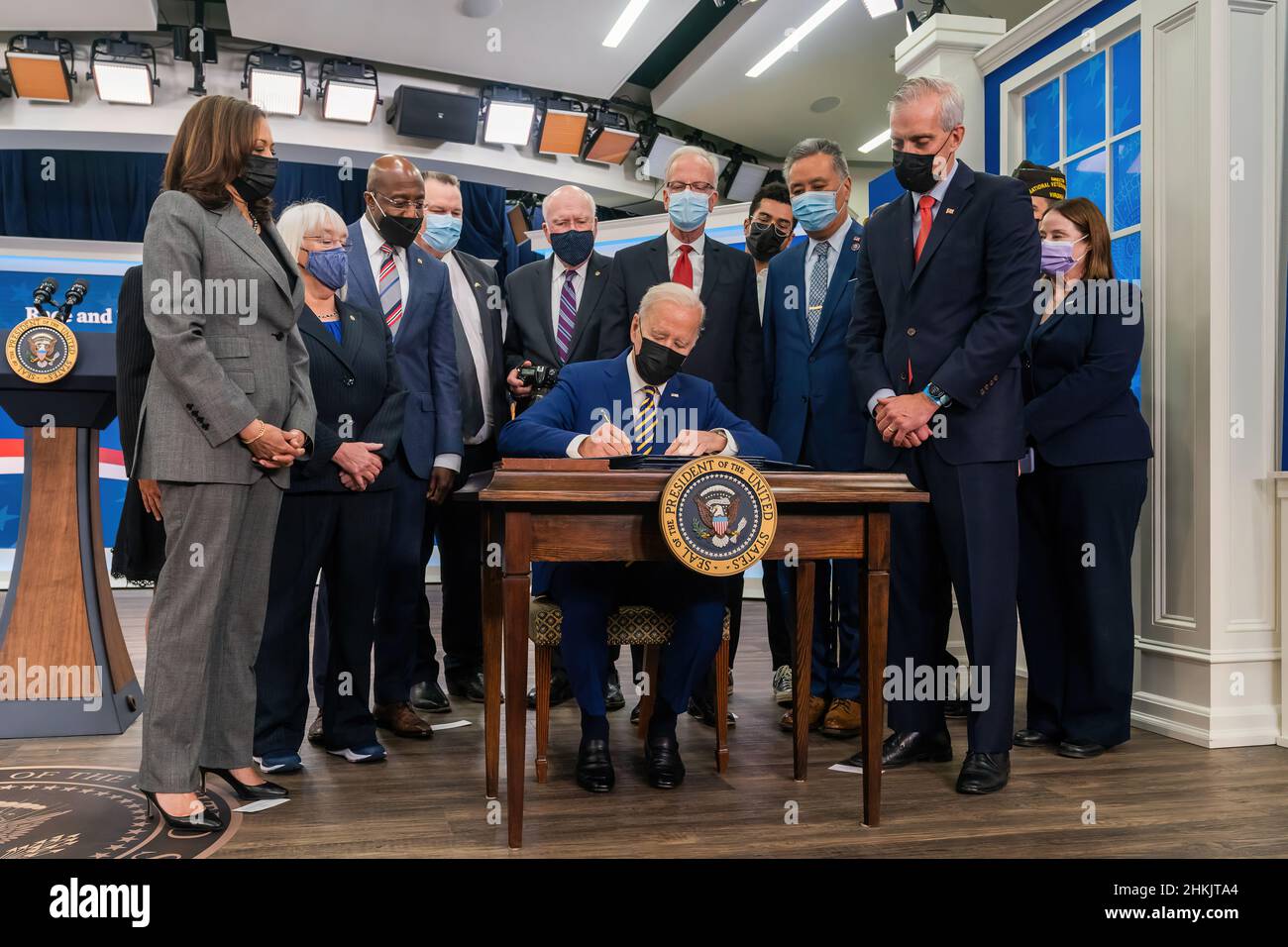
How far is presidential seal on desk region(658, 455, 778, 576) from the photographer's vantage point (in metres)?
1.99

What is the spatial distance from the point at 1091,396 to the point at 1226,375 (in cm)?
49

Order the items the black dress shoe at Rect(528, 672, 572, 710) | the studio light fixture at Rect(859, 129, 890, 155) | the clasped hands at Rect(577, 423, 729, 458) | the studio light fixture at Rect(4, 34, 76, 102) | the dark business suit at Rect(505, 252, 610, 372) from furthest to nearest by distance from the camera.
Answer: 1. the studio light fixture at Rect(859, 129, 890, 155)
2. the studio light fixture at Rect(4, 34, 76, 102)
3. the black dress shoe at Rect(528, 672, 572, 710)
4. the dark business suit at Rect(505, 252, 610, 372)
5. the clasped hands at Rect(577, 423, 729, 458)

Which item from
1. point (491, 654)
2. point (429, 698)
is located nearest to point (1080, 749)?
point (491, 654)

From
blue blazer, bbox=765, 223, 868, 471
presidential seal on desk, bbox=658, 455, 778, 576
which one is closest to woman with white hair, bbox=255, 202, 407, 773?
presidential seal on desk, bbox=658, 455, 778, 576

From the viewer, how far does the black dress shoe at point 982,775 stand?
2463 mm

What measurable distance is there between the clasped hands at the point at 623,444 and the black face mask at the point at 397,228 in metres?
1.11

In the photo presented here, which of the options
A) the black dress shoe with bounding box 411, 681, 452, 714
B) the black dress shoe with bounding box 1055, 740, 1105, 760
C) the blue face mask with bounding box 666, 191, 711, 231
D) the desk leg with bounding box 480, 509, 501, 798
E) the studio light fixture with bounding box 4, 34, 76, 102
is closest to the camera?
the desk leg with bounding box 480, 509, 501, 798

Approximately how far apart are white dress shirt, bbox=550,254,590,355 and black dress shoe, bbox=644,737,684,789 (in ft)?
4.87

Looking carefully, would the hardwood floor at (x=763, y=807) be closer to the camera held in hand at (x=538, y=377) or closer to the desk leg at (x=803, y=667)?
the desk leg at (x=803, y=667)

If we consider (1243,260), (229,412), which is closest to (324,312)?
(229,412)

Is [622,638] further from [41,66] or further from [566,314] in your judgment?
[41,66]

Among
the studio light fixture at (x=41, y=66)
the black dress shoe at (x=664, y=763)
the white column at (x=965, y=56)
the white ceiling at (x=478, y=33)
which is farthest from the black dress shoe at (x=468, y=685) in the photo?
the studio light fixture at (x=41, y=66)

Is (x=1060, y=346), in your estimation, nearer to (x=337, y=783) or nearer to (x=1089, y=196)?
(x=1089, y=196)

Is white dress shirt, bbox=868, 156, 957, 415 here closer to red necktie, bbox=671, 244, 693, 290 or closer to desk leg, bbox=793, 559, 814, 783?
desk leg, bbox=793, 559, 814, 783
